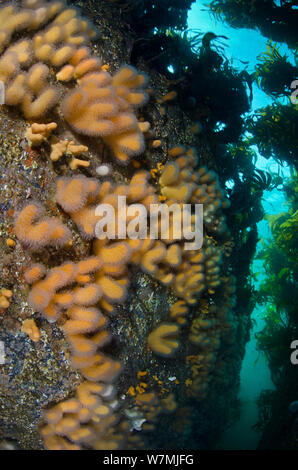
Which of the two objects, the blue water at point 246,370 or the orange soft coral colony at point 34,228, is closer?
the orange soft coral colony at point 34,228

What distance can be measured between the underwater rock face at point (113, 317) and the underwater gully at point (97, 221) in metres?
0.02

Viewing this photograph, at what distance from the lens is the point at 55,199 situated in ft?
8.59

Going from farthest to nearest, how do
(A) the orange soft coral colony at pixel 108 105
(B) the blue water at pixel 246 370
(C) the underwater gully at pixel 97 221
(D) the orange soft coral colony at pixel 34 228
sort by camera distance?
(B) the blue water at pixel 246 370
(A) the orange soft coral colony at pixel 108 105
(C) the underwater gully at pixel 97 221
(D) the orange soft coral colony at pixel 34 228

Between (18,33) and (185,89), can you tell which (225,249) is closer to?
(185,89)

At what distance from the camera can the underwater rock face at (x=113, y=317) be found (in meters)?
2.46

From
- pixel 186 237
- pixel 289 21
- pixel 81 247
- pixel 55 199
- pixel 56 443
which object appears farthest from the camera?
pixel 289 21

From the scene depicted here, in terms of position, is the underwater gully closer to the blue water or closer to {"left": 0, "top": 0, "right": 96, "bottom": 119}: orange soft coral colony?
{"left": 0, "top": 0, "right": 96, "bottom": 119}: orange soft coral colony

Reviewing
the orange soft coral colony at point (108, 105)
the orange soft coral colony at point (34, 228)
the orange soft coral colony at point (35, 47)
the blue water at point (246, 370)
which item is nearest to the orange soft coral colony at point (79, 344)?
the orange soft coral colony at point (34, 228)

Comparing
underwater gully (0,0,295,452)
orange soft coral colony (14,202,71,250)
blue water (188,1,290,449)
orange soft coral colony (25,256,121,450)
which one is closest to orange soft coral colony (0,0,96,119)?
underwater gully (0,0,295,452)

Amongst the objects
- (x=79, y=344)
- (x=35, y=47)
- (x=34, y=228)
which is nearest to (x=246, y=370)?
(x=79, y=344)

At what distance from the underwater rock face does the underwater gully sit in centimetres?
2

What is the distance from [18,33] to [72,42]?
47 centimetres

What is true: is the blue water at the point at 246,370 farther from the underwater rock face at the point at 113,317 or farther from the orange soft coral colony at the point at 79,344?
the orange soft coral colony at the point at 79,344
